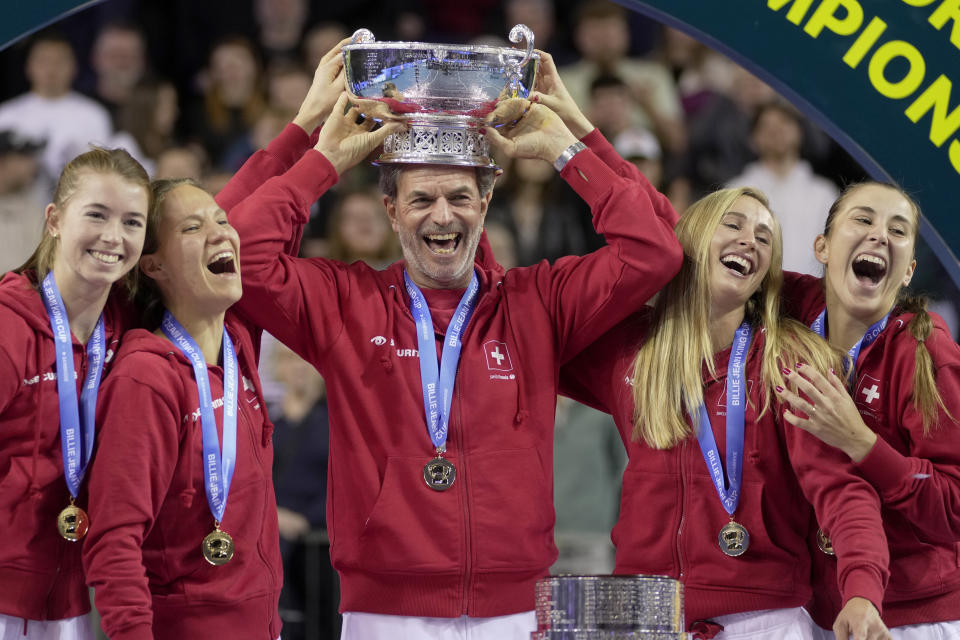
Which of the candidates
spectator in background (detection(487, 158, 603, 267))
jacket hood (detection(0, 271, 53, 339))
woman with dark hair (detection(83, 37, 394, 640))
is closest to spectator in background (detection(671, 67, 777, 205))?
spectator in background (detection(487, 158, 603, 267))

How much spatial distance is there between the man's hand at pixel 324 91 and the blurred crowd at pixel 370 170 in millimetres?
2844

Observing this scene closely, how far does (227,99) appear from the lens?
31.1 ft

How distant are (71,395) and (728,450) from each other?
201cm

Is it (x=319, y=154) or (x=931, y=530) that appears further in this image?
(x=319, y=154)

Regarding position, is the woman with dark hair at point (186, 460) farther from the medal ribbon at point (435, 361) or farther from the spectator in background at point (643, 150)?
the spectator in background at point (643, 150)

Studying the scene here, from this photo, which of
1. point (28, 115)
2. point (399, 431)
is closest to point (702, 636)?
point (399, 431)

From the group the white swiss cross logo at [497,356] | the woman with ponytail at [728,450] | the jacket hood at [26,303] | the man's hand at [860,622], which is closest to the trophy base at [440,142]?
the white swiss cross logo at [497,356]

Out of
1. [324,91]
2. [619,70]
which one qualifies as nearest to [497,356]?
[324,91]

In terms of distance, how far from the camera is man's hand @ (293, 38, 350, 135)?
489cm

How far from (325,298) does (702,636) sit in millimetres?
1603

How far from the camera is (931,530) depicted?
445cm

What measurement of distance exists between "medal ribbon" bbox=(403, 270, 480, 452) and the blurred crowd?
9.56ft

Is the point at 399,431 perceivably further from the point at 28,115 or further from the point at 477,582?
the point at 28,115

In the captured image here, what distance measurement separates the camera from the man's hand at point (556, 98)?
16.0 feet
